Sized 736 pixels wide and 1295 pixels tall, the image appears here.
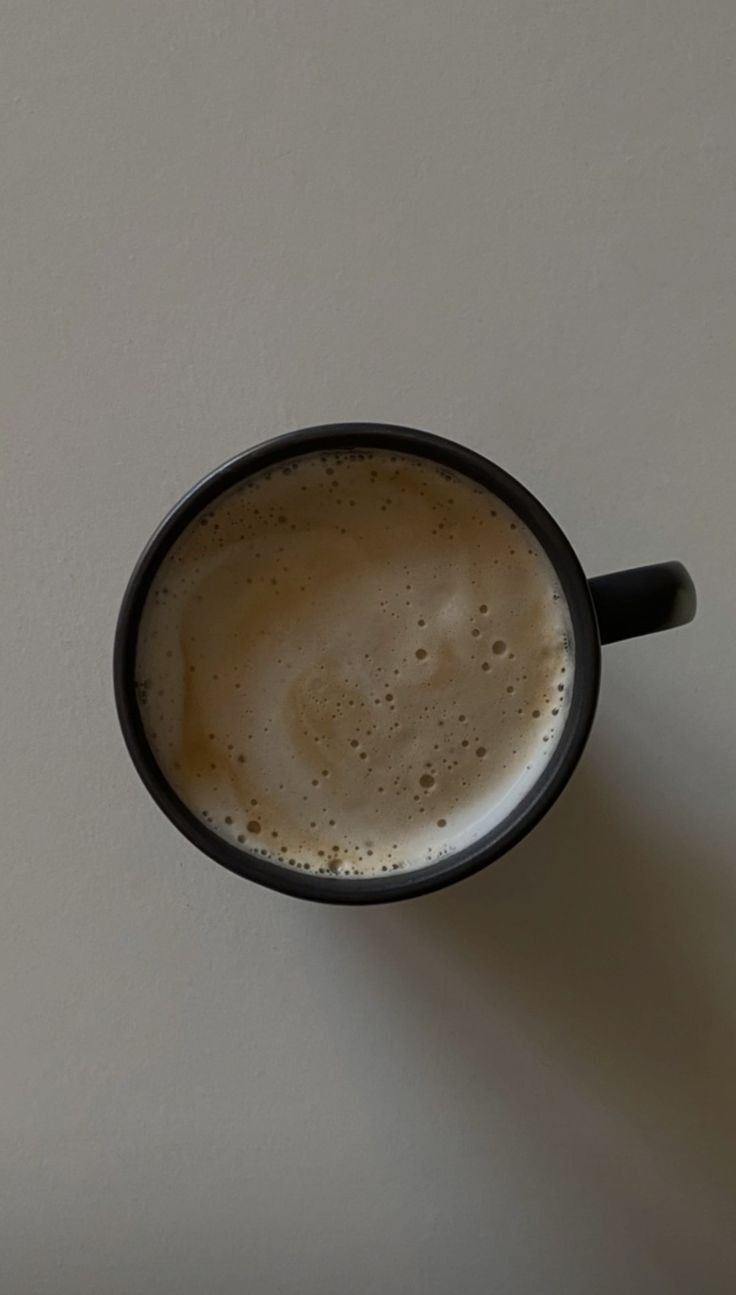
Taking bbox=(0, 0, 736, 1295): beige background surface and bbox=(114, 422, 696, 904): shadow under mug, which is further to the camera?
bbox=(0, 0, 736, 1295): beige background surface

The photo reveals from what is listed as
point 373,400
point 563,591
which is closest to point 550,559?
point 563,591

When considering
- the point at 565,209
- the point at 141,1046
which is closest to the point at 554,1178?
the point at 141,1046

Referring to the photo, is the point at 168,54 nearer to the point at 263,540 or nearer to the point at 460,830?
the point at 263,540

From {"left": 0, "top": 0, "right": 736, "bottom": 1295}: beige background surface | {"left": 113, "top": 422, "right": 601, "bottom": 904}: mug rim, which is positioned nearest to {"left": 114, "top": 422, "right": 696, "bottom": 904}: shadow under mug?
{"left": 113, "top": 422, "right": 601, "bottom": 904}: mug rim

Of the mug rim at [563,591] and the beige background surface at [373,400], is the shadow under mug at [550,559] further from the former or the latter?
the beige background surface at [373,400]

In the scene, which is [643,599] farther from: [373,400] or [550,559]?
[373,400]

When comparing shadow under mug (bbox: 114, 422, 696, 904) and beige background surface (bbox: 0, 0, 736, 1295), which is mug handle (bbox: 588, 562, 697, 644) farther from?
beige background surface (bbox: 0, 0, 736, 1295)
